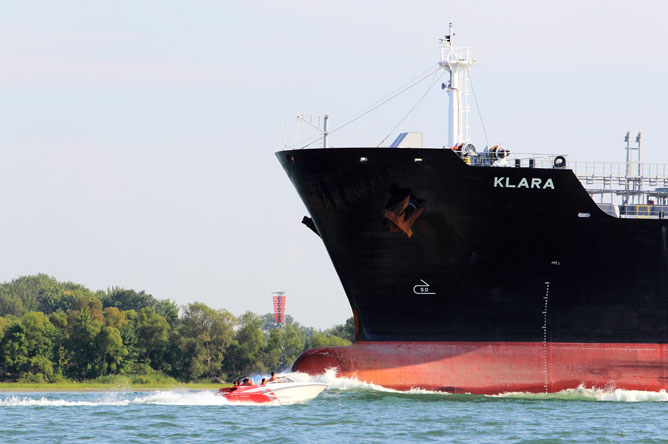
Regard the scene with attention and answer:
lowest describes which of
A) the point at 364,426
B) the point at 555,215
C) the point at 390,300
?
the point at 364,426

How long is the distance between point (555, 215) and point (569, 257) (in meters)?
1.66

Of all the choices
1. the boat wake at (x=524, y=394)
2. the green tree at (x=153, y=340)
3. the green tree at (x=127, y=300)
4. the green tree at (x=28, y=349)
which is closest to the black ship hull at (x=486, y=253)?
the boat wake at (x=524, y=394)

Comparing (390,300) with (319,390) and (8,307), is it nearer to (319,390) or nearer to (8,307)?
(319,390)

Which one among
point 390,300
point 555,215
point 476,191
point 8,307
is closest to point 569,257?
point 555,215

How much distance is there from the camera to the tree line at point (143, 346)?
81.5 meters

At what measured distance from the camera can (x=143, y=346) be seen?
88.2 meters

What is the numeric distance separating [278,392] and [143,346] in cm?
5215

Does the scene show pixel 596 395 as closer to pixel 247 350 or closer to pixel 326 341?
pixel 247 350

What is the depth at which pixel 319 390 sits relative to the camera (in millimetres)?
37875

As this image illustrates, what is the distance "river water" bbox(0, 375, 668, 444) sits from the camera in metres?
29.6

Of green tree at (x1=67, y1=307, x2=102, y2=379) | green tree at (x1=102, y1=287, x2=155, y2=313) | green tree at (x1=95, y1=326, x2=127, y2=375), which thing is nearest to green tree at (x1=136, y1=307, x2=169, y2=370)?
green tree at (x1=95, y1=326, x2=127, y2=375)

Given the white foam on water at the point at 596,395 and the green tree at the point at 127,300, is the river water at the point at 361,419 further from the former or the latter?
the green tree at the point at 127,300

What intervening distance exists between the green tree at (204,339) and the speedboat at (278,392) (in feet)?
152

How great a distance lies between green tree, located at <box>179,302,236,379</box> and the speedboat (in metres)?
46.3
